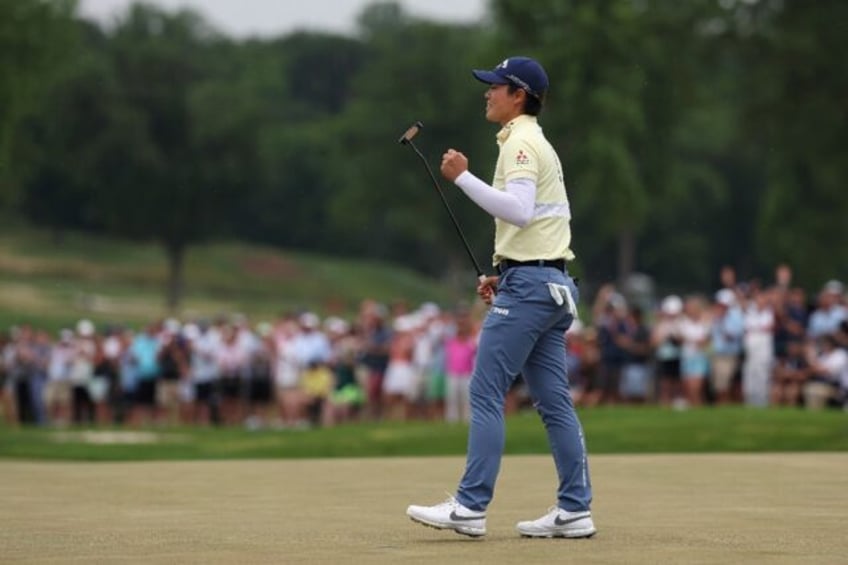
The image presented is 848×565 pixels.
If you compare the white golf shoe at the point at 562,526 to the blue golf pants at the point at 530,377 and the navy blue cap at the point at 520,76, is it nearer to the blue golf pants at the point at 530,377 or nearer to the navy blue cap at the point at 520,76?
the blue golf pants at the point at 530,377

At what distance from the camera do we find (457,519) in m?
9.42

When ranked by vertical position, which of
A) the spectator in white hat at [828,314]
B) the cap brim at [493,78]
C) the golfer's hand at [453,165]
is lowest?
the spectator in white hat at [828,314]

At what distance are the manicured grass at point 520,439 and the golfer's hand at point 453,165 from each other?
10556 millimetres

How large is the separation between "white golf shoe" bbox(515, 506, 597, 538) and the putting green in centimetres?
10

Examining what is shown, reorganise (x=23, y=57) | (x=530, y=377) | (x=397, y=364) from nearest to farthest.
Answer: (x=530, y=377), (x=397, y=364), (x=23, y=57)

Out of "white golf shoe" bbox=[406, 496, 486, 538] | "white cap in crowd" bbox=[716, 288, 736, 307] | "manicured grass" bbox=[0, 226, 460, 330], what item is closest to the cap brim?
"white golf shoe" bbox=[406, 496, 486, 538]

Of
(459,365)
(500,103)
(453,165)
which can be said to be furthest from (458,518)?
(459,365)

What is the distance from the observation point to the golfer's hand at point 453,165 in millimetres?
9422

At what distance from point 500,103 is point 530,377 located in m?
1.35

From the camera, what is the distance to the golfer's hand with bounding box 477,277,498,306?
9.88 m

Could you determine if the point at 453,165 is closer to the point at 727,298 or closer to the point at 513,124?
the point at 513,124

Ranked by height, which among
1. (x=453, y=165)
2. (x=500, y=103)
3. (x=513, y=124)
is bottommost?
(x=453, y=165)

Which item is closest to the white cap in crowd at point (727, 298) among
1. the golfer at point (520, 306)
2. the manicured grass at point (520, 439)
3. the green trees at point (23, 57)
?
the manicured grass at point (520, 439)

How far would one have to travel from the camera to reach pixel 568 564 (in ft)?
27.3
